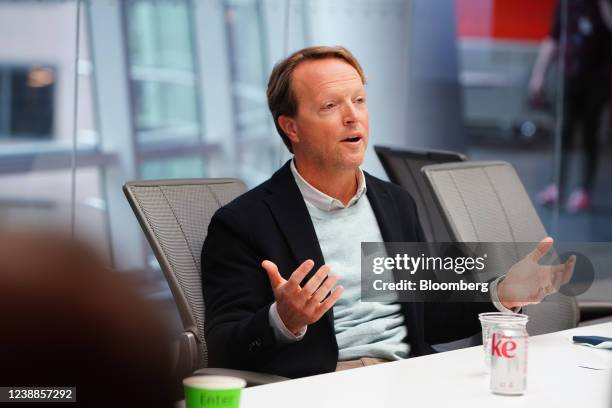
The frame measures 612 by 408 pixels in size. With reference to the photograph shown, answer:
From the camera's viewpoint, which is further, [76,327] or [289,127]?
[289,127]

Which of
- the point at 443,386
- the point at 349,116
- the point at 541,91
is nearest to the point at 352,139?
the point at 349,116

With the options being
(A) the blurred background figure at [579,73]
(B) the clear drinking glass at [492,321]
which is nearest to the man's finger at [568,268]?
(B) the clear drinking glass at [492,321]

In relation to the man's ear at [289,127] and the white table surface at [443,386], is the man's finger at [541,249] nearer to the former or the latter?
the white table surface at [443,386]

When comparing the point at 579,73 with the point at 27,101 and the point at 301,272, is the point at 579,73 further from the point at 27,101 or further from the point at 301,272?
the point at 301,272

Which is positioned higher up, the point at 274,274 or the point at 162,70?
the point at 162,70

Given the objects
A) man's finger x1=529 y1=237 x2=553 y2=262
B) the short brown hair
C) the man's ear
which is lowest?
man's finger x1=529 y1=237 x2=553 y2=262

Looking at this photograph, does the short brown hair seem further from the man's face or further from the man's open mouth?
the man's open mouth

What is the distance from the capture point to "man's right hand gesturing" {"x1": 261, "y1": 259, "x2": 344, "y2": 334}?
6.07 ft

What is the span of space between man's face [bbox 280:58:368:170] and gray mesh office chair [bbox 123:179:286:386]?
1.03ft

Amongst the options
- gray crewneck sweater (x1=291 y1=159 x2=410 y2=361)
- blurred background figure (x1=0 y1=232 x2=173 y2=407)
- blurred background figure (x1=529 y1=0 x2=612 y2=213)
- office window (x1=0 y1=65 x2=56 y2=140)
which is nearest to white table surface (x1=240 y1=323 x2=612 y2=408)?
gray crewneck sweater (x1=291 y1=159 x2=410 y2=361)

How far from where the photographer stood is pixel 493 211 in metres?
2.89

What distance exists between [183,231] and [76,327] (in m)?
1.95

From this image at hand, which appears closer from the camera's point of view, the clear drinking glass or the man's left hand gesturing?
the clear drinking glass

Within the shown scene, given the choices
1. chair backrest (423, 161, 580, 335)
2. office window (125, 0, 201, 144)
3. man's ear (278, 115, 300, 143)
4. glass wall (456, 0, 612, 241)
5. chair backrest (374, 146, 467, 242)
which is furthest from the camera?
glass wall (456, 0, 612, 241)
